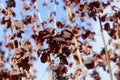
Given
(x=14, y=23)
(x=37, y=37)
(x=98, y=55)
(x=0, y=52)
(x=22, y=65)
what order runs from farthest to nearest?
1. (x=0, y=52)
2. (x=98, y=55)
3. (x=14, y=23)
4. (x=22, y=65)
5. (x=37, y=37)

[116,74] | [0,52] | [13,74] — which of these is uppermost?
[13,74]

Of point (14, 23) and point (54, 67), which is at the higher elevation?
point (14, 23)

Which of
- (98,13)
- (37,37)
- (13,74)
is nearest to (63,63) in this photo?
(37,37)

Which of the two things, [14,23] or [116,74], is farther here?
[116,74]

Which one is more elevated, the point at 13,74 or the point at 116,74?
the point at 13,74

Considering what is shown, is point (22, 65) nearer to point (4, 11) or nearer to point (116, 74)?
point (4, 11)


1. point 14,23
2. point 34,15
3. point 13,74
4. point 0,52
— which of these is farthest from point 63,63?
point 0,52

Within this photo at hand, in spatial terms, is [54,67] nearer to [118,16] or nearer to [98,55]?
[118,16]

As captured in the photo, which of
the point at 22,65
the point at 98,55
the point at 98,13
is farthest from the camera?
the point at 98,55

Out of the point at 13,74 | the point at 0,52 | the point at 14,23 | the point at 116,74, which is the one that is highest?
the point at 14,23
